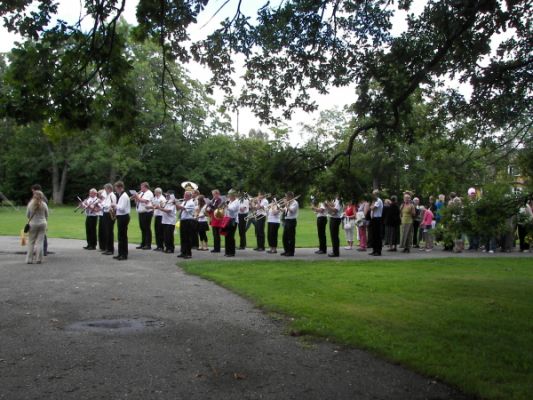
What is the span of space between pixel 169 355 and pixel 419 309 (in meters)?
4.33

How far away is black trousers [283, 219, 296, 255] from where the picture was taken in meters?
17.7

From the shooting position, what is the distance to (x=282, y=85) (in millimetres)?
11469

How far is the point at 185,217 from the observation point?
1745cm

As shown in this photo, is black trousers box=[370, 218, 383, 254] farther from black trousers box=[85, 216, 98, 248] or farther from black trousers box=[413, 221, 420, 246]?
black trousers box=[85, 216, 98, 248]

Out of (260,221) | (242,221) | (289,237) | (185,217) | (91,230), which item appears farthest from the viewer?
(242,221)

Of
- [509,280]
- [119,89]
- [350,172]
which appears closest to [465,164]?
[509,280]

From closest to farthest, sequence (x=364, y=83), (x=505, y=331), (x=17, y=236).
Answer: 1. (x=505, y=331)
2. (x=364, y=83)
3. (x=17, y=236)

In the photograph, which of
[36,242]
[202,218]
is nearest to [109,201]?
[36,242]

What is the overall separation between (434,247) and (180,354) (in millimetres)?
16774

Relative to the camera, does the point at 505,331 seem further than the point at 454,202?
No

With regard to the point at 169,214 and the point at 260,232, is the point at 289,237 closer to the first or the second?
the point at 260,232

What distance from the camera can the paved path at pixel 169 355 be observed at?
5.46 m

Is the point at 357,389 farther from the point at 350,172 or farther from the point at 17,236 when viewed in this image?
the point at 17,236

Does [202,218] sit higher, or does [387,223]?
[202,218]
